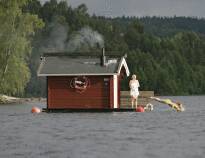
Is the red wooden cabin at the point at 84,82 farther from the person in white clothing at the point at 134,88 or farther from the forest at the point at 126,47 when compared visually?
the forest at the point at 126,47

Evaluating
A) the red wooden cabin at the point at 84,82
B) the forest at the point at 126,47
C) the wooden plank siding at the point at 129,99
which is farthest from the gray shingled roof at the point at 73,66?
the forest at the point at 126,47

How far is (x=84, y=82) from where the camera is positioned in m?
44.9

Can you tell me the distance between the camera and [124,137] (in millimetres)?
28969

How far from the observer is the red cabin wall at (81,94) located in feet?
147

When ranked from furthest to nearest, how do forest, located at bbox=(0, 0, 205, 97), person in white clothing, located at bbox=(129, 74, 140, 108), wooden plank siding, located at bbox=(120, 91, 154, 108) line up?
forest, located at bbox=(0, 0, 205, 97) → wooden plank siding, located at bbox=(120, 91, 154, 108) → person in white clothing, located at bbox=(129, 74, 140, 108)

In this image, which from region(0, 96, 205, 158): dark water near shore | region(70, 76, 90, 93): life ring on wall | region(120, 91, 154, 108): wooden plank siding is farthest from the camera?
region(120, 91, 154, 108): wooden plank siding

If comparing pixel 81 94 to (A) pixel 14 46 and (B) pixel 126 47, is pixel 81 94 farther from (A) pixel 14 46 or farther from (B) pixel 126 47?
(B) pixel 126 47

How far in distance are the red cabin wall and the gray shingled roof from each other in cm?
44

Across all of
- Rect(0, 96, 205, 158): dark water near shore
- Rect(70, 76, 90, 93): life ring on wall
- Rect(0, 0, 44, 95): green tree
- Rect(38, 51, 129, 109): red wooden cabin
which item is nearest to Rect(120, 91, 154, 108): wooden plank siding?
Rect(38, 51, 129, 109): red wooden cabin

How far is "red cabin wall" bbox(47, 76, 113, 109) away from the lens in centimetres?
4475

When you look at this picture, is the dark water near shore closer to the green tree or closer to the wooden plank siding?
the wooden plank siding

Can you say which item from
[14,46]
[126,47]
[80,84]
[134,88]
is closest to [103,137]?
[134,88]

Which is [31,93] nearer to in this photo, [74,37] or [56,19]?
[74,37]

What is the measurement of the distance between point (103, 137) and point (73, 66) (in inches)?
662
